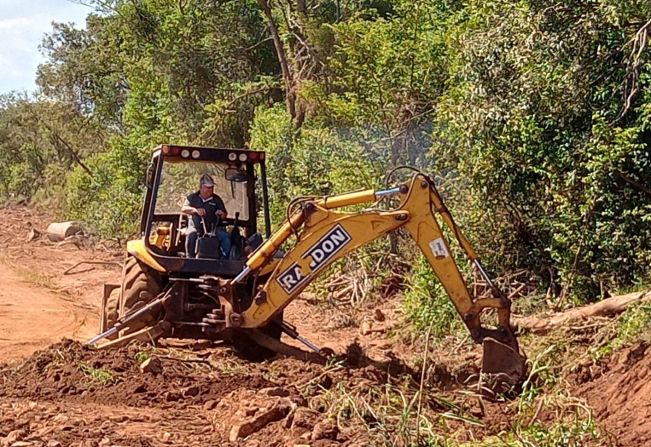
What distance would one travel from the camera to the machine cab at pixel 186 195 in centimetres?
931

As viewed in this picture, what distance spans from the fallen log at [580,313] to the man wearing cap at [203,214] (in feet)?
10.2

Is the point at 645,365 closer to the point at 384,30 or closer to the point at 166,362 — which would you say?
the point at 166,362

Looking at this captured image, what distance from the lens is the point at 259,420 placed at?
6258 mm

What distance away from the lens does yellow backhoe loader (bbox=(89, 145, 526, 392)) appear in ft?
25.4

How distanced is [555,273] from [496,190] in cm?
118

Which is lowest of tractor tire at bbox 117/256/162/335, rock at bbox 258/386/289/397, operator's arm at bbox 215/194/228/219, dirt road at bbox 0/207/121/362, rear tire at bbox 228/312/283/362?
dirt road at bbox 0/207/121/362

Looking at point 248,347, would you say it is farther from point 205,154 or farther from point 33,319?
point 33,319

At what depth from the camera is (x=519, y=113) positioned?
1014 cm

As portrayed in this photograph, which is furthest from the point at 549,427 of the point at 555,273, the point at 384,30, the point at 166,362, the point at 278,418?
the point at 384,30

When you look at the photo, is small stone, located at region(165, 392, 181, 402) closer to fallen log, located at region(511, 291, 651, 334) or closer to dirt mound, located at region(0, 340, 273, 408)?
dirt mound, located at region(0, 340, 273, 408)

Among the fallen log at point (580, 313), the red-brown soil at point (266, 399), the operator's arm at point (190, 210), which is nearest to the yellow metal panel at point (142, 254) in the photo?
the operator's arm at point (190, 210)

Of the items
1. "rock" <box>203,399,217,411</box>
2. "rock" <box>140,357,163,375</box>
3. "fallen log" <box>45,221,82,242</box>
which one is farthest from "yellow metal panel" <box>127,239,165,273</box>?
"fallen log" <box>45,221,82,242</box>

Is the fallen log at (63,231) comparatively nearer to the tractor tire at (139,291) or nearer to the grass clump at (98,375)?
the tractor tire at (139,291)

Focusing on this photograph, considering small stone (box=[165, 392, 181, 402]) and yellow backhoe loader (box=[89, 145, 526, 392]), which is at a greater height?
yellow backhoe loader (box=[89, 145, 526, 392])
